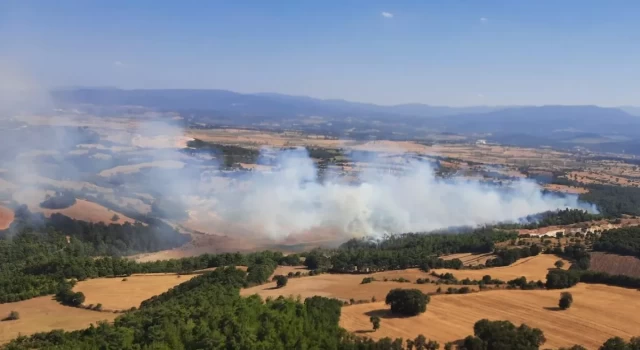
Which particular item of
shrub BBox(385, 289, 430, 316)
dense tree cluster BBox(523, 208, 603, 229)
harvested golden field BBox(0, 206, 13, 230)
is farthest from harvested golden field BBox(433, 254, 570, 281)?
harvested golden field BBox(0, 206, 13, 230)

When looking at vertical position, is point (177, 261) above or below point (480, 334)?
below

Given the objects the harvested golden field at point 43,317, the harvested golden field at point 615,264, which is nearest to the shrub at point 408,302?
the harvested golden field at point 43,317

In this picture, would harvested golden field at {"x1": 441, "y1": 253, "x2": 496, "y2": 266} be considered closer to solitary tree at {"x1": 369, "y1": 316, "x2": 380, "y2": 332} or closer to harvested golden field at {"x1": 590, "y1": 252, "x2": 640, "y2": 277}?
harvested golden field at {"x1": 590, "y1": 252, "x2": 640, "y2": 277}

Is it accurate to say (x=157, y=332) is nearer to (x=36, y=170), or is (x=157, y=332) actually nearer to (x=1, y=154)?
(x=36, y=170)

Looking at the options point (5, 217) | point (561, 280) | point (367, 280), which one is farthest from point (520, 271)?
point (5, 217)

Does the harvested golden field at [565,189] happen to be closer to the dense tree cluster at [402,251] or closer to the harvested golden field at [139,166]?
the dense tree cluster at [402,251]

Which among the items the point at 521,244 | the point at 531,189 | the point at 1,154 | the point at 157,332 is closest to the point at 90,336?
the point at 157,332
